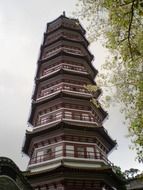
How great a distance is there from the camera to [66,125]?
78.9ft

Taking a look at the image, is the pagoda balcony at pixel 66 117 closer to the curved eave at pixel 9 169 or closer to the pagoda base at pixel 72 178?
the pagoda base at pixel 72 178

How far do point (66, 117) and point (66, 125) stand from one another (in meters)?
1.54

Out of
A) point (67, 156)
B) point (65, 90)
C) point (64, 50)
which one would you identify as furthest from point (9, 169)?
point (64, 50)

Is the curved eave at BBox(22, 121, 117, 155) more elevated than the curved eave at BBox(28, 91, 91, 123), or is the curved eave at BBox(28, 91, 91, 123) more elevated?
the curved eave at BBox(28, 91, 91, 123)

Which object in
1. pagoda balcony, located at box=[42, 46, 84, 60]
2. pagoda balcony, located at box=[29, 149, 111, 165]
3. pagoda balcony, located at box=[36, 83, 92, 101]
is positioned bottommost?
pagoda balcony, located at box=[29, 149, 111, 165]

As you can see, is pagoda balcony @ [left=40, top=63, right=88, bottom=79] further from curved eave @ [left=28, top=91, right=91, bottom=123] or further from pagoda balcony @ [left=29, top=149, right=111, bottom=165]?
pagoda balcony @ [left=29, top=149, right=111, bottom=165]

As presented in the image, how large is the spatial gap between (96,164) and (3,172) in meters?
9.74

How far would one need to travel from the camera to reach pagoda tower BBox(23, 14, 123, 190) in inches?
854

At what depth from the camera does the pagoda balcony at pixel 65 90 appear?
27.6 meters

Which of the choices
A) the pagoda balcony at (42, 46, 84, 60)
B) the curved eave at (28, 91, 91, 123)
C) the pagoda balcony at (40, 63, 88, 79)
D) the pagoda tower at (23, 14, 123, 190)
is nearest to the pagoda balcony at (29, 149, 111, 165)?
the pagoda tower at (23, 14, 123, 190)

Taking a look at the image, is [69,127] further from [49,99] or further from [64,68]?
[64,68]

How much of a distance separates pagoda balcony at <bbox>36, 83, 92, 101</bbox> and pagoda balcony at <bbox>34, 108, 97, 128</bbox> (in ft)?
5.90

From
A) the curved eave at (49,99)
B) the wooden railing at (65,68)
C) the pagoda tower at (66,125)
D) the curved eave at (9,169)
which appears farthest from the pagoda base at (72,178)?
the wooden railing at (65,68)

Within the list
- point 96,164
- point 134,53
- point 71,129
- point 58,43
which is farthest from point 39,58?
point 134,53
